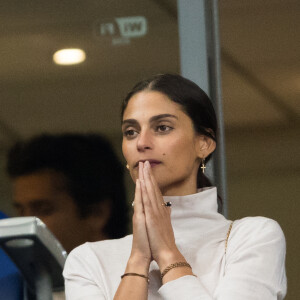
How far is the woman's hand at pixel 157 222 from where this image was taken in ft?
6.98

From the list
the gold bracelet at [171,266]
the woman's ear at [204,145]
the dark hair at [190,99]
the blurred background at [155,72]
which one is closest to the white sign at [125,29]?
the blurred background at [155,72]

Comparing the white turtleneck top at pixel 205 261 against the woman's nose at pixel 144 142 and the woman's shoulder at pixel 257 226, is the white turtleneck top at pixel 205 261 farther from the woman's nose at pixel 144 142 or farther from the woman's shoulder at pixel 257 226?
the woman's nose at pixel 144 142

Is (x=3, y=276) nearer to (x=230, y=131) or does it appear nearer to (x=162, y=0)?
(x=230, y=131)

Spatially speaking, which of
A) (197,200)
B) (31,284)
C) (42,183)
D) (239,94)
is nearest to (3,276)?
(31,284)

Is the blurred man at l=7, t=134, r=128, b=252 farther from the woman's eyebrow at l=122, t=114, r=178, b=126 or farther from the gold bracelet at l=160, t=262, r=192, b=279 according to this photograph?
the gold bracelet at l=160, t=262, r=192, b=279

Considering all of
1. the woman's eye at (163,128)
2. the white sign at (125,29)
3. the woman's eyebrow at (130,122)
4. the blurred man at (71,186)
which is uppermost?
the white sign at (125,29)

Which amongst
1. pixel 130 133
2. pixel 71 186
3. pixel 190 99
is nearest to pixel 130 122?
pixel 130 133

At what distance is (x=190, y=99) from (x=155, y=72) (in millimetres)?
1479

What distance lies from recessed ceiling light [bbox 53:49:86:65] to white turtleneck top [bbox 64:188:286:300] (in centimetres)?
167

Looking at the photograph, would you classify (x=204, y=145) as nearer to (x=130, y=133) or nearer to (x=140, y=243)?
(x=130, y=133)

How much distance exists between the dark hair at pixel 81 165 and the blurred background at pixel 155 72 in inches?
1.9

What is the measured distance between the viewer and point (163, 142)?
7.32 feet

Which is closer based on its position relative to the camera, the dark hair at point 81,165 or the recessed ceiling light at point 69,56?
the dark hair at point 81,165

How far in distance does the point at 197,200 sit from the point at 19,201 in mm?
1390
